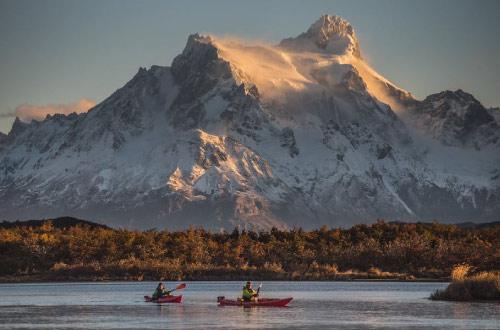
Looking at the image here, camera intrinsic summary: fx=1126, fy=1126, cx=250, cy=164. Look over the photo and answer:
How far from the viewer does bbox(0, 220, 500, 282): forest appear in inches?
6348

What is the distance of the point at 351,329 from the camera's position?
263ft

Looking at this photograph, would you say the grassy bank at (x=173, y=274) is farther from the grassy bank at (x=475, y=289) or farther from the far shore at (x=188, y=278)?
the grassy bank at (x=475, y=289)

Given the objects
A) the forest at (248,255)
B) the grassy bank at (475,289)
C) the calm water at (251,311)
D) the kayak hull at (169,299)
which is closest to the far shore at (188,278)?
the forest at (248,255)

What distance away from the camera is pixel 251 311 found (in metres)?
98.7

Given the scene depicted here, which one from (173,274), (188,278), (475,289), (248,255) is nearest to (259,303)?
(475,289)

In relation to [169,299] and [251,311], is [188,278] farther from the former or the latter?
[251,311]

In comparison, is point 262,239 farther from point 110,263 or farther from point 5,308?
point 5,308

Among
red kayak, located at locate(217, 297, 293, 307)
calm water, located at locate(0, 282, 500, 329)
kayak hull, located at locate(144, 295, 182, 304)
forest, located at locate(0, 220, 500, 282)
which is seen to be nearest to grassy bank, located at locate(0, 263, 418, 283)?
forest, located at locate(0, 220, 500, 282)

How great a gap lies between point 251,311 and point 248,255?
259 ft

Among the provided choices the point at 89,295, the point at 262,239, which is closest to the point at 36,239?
the point at 262,239

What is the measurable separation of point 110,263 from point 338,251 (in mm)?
34961

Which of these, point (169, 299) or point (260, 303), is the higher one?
point (169, 299)

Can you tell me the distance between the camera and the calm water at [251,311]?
8456cm

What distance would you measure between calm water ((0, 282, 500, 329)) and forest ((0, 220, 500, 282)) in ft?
83.1
